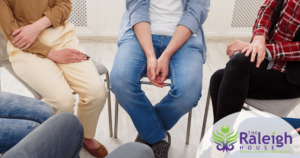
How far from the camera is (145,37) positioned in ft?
4.11

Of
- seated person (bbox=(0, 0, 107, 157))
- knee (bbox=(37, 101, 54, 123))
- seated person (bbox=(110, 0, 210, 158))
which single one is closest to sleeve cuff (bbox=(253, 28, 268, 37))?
seated person (bbox=(110, 0, 210, 158))

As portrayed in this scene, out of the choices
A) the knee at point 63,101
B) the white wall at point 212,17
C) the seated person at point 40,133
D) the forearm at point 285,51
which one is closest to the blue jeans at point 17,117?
the seated person at point 40,133

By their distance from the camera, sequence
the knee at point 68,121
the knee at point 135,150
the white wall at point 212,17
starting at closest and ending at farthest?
1. the knee at point 135,150
2. the knee at point 68,121
3. the white wall at point 212,17

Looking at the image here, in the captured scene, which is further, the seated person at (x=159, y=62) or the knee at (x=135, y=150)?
the seated person at (x=159, y=62)

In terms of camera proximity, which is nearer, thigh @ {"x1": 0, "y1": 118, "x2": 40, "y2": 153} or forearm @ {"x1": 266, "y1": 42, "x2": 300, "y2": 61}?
thigh @ {"x1": 0, "y1": 118, "x2": 40, "y2": 153}

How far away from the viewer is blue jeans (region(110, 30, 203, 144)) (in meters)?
1.15

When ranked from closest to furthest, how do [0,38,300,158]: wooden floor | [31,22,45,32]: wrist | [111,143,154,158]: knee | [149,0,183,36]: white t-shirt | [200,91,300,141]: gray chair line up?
[111,143,154,158]: knee, [200,91,300,141]: gray chair, [31,22,45,32]: wrist, [149,0,183,36]: white t-shirt, [0,38,300,158]: wooden floor

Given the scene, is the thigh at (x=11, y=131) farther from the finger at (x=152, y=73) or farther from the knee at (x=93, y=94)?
the finger at (x=152, y=73)

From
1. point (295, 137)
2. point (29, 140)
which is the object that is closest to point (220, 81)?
point (295, 137)

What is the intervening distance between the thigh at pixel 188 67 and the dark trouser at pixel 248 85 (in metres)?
0.12

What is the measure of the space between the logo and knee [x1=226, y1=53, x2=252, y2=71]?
27 centimetres

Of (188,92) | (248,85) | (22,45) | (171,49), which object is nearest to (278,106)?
(248,85)

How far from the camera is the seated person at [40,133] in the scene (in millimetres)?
607

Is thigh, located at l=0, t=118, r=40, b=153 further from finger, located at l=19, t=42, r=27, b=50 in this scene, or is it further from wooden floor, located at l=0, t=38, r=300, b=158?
wooden floor, located at l=0, t=38, r=300, b=158
